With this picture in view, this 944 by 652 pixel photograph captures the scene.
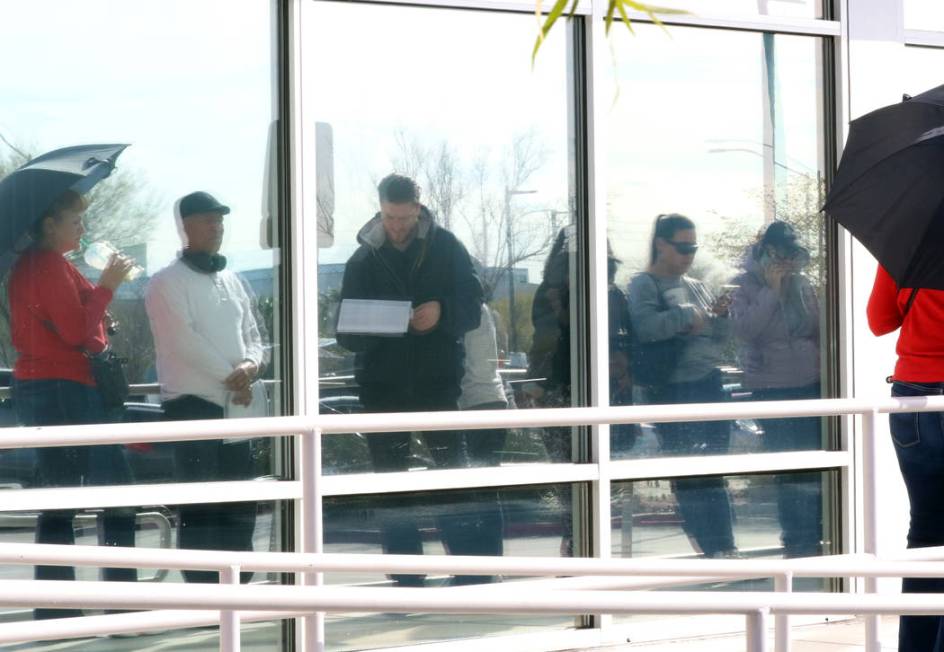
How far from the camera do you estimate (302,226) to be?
16.2 feet

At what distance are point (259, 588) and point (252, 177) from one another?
3.49 metres

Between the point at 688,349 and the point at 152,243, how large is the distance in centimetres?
227

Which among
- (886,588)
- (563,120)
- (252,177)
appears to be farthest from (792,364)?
(252,177)

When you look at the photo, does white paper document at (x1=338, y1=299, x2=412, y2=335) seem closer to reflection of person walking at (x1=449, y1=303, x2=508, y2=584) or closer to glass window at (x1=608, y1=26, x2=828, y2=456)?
reflection of person walking at (x1=449, y1=303, x2=508, y2=584)

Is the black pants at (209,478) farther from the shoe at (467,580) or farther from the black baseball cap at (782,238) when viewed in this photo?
the black baseball cap at (782,238)

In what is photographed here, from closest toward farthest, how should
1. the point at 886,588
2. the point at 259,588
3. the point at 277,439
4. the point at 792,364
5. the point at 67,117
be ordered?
the point at 259,588 → the point at 67,117 → the point at 277,439 → the point at 886,588 → the point at 792,364

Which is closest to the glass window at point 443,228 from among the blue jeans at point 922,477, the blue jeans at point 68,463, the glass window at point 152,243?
the glass window at point 152,243

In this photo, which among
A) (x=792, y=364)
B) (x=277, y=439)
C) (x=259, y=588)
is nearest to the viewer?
(x=259, y=588)

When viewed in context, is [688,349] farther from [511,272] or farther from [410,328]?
[410,328]

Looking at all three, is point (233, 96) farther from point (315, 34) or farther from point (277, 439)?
point (277, 439)

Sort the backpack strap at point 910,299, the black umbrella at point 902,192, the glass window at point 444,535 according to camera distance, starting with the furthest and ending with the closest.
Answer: the glass window at point 444,535 → the backpack strap at point 910,299 → the black umbrella at point 902,192

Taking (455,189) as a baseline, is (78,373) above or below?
below

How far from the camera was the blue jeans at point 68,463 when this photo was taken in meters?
4.65

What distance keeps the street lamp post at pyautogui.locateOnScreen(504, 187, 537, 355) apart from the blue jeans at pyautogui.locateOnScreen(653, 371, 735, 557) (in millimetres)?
703
